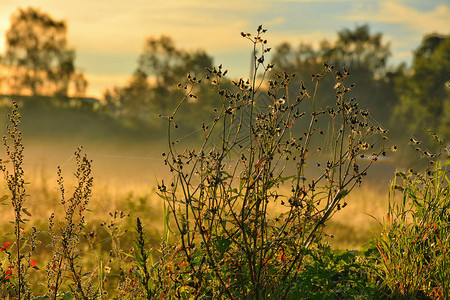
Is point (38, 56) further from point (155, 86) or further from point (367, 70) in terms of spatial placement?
point (367, 70)

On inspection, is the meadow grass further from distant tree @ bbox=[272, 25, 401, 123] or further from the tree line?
distant tree @ bbox=[272, 25, 401, 123]

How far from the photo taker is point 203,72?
7.75 m

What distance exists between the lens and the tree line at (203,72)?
420 inches

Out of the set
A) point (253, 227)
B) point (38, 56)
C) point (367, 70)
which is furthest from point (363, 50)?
point (38, 56)

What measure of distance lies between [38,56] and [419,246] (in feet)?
59.0

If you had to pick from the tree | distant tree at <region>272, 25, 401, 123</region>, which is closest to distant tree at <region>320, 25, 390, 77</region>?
distant tree at <region>272, 25, 401, 123</region>

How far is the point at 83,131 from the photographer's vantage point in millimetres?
17547

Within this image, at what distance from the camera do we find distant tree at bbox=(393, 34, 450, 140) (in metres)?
11.7

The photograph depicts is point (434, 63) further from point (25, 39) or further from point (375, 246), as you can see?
point (25, 39)

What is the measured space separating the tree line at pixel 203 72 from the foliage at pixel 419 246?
7.52 feet

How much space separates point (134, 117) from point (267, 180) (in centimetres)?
1431

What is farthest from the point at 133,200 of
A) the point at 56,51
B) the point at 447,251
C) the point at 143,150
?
the point at 56,51

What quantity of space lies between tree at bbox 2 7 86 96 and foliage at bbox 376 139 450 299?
16031 millimetres

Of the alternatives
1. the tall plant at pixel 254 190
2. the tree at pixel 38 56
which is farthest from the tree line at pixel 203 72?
the tall plant at pixel 254 190
